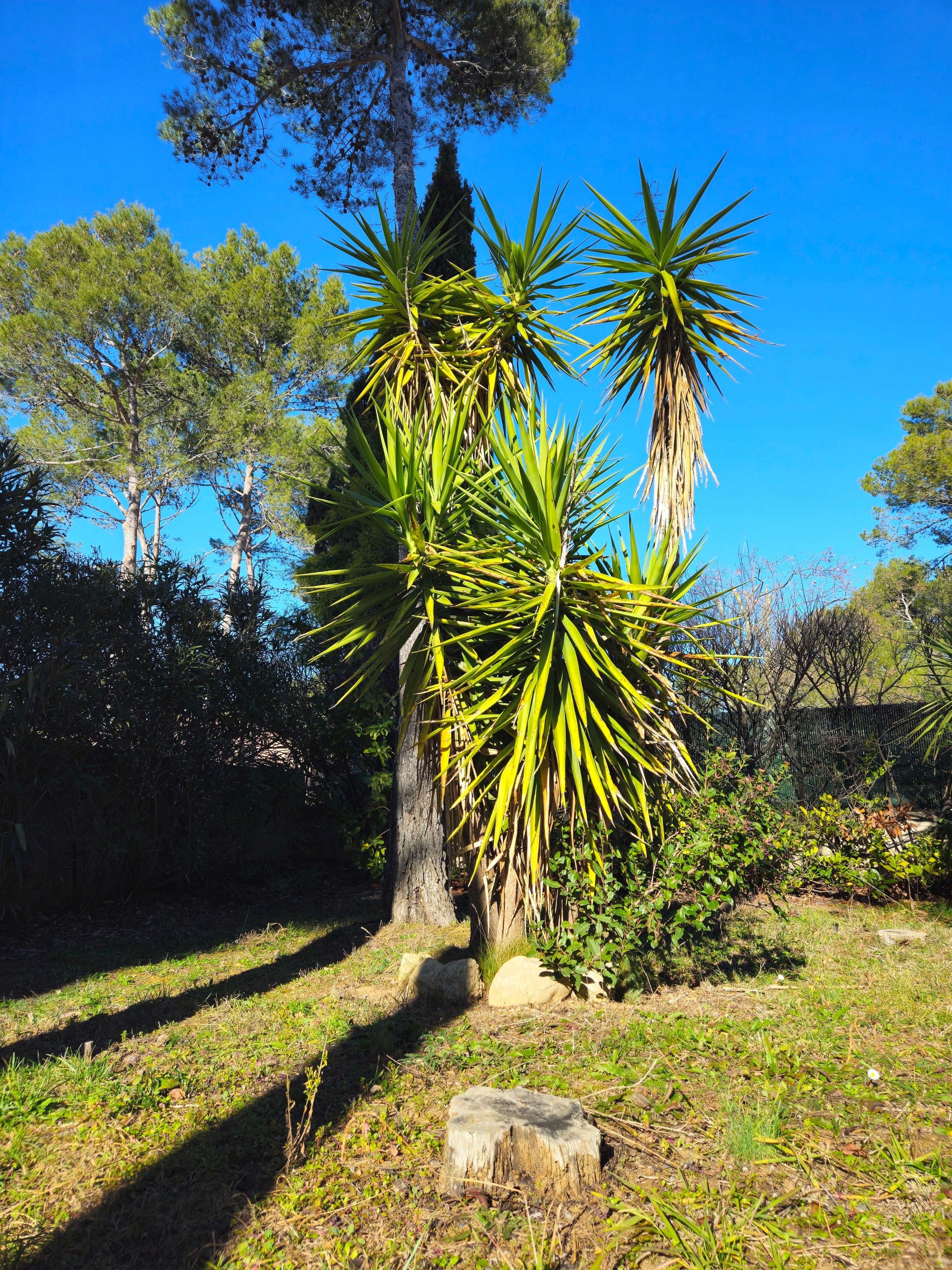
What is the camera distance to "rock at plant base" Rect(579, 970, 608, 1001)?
4.09 m

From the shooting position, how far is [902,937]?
16.7 ft

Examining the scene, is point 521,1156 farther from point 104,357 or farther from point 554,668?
point 104,357

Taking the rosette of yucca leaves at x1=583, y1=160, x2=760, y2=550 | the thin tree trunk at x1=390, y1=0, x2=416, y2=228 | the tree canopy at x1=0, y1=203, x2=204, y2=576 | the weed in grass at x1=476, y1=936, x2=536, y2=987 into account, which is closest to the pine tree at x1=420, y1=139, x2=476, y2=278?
the thin tree trunk at x1=390, y1=0, x2=416, y2=228

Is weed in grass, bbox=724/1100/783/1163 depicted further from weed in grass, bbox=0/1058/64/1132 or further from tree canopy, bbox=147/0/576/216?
tree canopy, bbox=147/0/576/216

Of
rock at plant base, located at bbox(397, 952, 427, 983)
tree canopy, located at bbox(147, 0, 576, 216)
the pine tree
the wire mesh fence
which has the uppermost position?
tree canopy, located at bbox(147, 0, 576, 216)

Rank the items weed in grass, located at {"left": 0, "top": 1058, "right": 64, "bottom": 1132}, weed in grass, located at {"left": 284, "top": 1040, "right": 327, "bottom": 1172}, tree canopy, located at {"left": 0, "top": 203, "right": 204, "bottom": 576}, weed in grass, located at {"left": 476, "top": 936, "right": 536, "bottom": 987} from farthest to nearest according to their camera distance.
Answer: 1. tree canopy, located at {"left": 0, "top": 203, "right": 204, "bottom": 576}
2. weed in grass, located at {"left": 476, "top": 936, "right": 536, "bottom": 987}
3. weed in grass, located at {"left": 0, "top": 1058, "right": 64, "bottom": 1132}
4. weed in grass, located at {"left": 284, "top": 1040, "right": 327, "bottom": 1172}

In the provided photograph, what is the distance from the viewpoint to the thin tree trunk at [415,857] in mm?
6211

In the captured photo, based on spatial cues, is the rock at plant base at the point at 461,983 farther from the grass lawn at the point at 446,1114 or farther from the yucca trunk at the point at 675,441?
the yucca trunk at the point at 675,441

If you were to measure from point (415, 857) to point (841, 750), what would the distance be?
4407mm

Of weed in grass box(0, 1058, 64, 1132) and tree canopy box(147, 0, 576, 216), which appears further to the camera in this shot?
tree canopy box(147, 0, 576, 216)

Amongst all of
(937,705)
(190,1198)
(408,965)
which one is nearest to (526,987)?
(408,965)

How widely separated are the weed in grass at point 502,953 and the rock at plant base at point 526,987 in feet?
0.51

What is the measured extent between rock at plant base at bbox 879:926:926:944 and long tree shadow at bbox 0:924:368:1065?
3683mm

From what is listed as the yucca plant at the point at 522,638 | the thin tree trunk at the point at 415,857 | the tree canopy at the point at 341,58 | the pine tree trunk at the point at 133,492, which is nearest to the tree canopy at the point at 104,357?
the pine tree trunk at the point at 133,492
